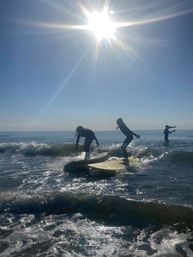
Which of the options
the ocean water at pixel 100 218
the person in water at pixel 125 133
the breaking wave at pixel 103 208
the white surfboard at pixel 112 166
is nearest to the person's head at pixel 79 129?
the person in water at pixel 125 133

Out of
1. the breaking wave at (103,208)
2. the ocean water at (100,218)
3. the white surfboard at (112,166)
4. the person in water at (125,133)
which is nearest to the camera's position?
the ocean water at (100,218)

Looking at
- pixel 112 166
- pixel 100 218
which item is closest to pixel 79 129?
pixel 112 166

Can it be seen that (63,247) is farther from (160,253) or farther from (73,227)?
→ (160,253)

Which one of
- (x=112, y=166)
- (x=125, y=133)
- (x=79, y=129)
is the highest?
(x=79, y=129)

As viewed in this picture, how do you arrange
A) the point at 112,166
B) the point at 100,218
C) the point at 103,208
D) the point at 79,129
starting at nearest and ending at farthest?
1. the point at 100,218
2. the point at 103,208
3. the point at 112,166
4. the point at 79,129

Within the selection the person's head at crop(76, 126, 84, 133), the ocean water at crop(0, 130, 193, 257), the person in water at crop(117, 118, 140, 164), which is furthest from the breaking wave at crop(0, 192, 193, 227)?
the person in water at crop(117, 118, 140, 164)

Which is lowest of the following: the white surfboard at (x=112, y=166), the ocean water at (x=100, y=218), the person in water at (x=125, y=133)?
the ocean water at (x=100, y=218)

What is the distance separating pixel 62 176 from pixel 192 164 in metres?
6.95

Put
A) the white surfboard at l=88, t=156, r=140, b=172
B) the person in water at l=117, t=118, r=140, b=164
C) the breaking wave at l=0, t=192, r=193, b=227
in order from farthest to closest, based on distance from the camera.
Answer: the person in water at l=117, t=118, r=140, b=164, the white surfboard at l=88, t=156, r=140, b=172, the breaking wave at l=0, t=192, r=193, b=227

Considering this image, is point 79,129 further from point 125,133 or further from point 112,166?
point 112,166

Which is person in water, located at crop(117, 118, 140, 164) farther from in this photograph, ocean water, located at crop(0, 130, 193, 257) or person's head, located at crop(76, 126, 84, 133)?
ocean water, located at crop(0, 130, 193, 257)

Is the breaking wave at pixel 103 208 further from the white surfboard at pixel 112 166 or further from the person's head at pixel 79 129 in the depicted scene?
the person's head at pixel 79 129

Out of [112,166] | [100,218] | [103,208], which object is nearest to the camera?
[100,218]

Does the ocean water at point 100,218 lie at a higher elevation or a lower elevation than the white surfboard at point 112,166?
lower
